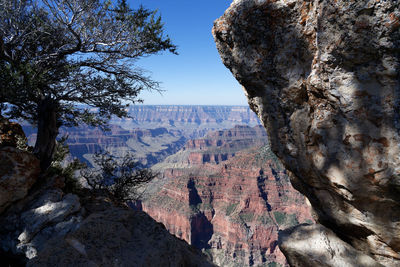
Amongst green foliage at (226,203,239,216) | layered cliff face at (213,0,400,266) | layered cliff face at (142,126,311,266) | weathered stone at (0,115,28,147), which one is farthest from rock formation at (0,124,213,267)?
green foliage at (226,203,239,216)

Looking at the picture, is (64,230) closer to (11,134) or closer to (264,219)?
(11,134)

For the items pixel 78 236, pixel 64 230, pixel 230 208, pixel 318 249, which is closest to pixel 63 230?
pixel 64 230

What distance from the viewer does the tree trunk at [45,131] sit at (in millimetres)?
7680

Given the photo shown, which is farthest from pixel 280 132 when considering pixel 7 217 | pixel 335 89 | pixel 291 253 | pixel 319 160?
pixel 7 217

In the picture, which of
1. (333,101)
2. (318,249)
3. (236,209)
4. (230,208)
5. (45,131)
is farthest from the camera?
(230,208)

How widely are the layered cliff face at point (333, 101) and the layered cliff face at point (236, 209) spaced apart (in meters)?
82.5

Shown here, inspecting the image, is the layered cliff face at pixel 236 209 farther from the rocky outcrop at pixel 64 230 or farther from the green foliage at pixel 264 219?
the rocky outcrop at pixel 64 230

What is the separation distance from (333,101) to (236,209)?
327 feet

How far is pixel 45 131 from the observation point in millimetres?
7883

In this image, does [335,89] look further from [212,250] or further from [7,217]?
[212,250]

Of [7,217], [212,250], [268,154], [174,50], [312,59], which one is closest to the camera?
[312,59]

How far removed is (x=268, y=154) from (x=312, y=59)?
104307 mm

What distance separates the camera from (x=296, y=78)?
418cm

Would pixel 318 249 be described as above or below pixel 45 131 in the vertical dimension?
below
